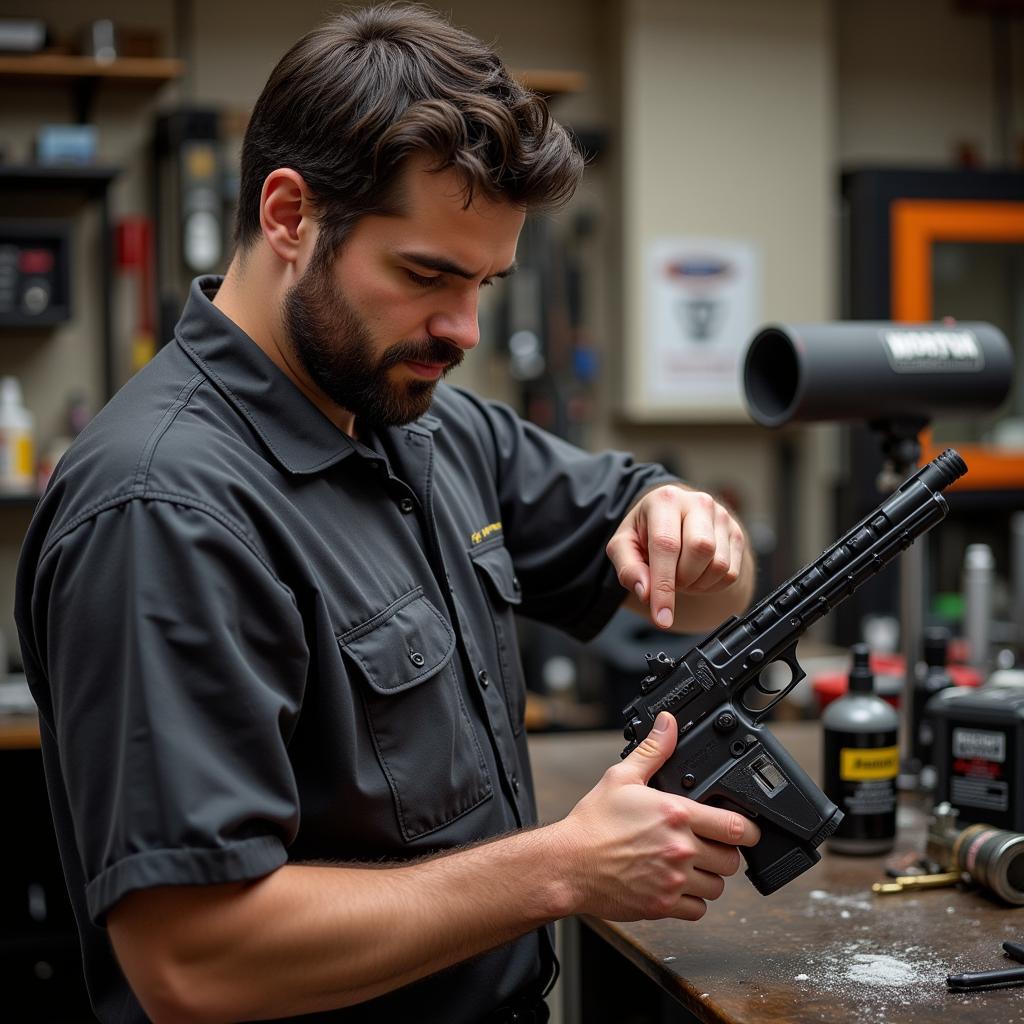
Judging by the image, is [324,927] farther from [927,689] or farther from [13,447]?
[13,447]

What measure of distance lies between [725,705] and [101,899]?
58cm

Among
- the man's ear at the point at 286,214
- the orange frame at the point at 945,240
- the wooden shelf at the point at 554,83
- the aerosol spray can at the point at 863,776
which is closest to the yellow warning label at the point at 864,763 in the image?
the aerosol spray can at the point at 863,776

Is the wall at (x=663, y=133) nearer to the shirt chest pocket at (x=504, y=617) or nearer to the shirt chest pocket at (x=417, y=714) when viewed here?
the shirt chest pocket at (x=504, y=617)

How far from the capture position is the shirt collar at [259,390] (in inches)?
47.4

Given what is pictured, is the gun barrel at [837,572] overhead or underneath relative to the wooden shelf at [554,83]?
underneath

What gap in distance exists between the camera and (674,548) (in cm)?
138

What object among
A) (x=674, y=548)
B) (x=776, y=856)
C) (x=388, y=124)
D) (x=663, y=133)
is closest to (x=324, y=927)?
(x=776, y=856)

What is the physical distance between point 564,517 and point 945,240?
7.80ft

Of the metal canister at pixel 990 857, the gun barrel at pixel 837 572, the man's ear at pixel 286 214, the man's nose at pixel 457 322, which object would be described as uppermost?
the man's ear at pixel 286 214

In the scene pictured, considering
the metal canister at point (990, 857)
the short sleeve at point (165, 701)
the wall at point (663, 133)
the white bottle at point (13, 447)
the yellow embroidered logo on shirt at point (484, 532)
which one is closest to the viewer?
the short sleeve at point (165, 701)

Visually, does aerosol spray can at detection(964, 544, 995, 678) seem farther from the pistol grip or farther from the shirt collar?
the shirt collar

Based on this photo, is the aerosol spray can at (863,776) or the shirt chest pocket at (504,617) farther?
the aerosol spray can at (863,776)

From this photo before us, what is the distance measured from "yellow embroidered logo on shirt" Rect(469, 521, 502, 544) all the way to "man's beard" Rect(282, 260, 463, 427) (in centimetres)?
20

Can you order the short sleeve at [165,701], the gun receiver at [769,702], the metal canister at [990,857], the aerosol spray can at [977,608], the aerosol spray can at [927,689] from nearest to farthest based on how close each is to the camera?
the short sleeve at [165,701] → the gun receiver at [769,702] → the metal canister at [990,857] → the aerosol spray can at [927,689] → the aerosol spray can at [977,608]
